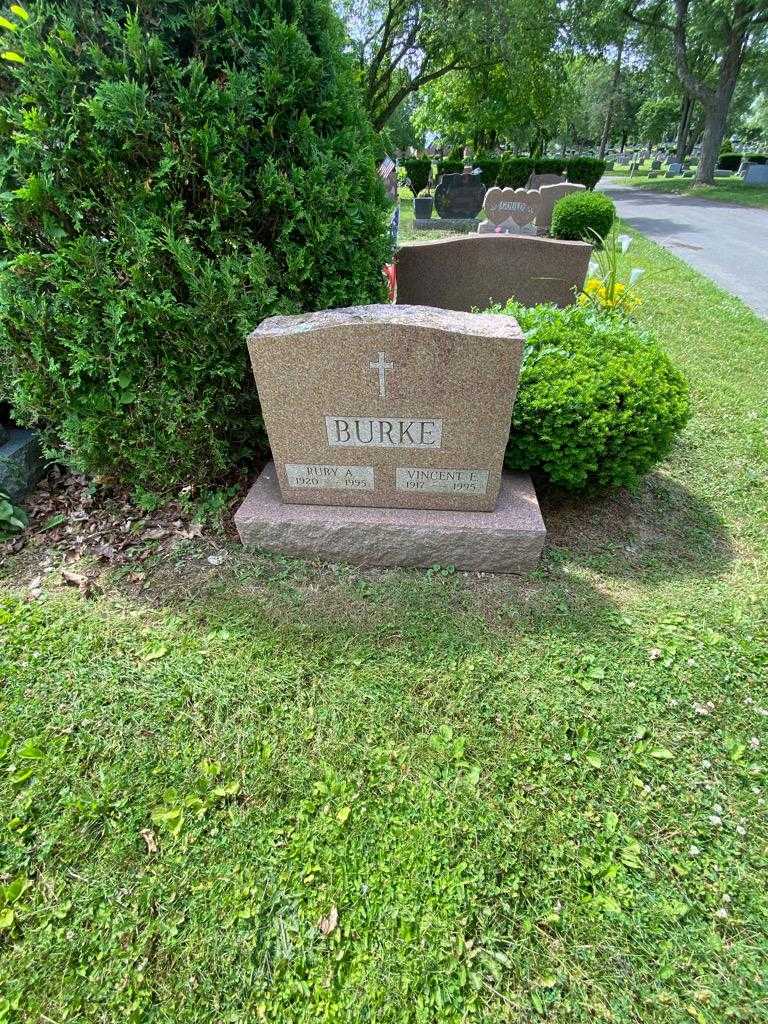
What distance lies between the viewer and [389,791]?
1987 millimetres

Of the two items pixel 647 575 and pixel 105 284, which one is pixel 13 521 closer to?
pixel 105 284

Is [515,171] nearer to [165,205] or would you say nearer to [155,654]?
[165,205]

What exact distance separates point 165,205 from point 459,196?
16400 mm

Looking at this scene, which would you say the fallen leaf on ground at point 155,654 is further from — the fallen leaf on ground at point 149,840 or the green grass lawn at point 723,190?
the green grass lawn at point 723,190

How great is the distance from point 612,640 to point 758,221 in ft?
60.7

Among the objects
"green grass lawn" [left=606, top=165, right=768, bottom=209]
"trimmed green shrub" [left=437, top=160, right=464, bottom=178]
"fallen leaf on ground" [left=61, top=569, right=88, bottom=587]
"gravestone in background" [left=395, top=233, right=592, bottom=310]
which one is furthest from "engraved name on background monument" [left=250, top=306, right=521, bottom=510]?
"trimmed green shrub" [left=437, top=160, right=464, bottom=178]

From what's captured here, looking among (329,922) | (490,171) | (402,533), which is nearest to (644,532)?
(402,533)

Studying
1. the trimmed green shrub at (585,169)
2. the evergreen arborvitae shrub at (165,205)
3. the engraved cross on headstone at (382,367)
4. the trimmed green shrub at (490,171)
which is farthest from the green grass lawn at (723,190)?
the engraved cross on headstone at (382,367)

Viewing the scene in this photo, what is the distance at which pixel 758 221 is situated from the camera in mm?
15258

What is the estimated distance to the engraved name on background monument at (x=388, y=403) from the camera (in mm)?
2467

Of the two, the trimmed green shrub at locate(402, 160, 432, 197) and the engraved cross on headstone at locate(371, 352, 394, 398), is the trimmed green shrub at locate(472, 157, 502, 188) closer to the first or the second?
the trimmed green shrub at locate(402, 160, 432, 197)

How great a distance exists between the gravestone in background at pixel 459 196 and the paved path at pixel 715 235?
4.90 m

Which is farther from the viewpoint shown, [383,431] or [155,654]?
[383,431]

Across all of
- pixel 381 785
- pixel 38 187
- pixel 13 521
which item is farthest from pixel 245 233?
pixel 381 785
